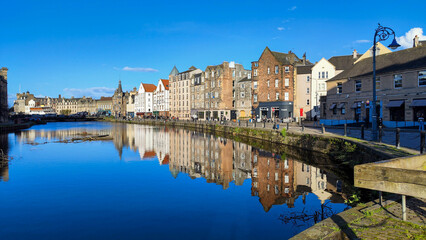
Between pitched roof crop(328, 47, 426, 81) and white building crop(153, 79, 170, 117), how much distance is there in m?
77.0

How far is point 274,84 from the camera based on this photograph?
5812 centimetres

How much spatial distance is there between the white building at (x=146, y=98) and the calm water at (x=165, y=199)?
96.9 m

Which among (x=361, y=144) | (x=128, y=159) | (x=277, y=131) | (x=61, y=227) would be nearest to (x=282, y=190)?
(x=361, y=144)

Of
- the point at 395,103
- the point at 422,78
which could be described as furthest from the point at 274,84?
the point at 422,78

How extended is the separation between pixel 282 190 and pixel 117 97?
14547cm

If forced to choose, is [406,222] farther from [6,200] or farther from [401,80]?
[401,80]

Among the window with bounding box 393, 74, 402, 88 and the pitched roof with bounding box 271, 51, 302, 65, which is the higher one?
the pitched roof with bounding box 271, 51, 302, 65

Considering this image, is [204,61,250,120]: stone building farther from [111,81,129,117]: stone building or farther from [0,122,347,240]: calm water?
[111,81,129,117]: stone building

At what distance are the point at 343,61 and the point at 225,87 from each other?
93.5 feet

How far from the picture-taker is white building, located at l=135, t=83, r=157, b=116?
118688 millimetres

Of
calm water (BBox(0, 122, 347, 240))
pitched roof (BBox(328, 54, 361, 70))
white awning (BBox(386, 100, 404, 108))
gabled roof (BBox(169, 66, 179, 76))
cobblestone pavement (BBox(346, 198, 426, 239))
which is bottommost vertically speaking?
calm water (BBox(0, 122, 347, 240))

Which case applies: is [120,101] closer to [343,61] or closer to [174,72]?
[174,72]

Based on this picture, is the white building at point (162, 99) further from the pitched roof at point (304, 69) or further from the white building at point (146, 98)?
the pitched roof at point (304, 69)

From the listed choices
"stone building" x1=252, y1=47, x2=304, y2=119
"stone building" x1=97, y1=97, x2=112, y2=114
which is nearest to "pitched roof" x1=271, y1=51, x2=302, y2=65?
"stone building" x1=252, y1=47, x2=304, y2=119
